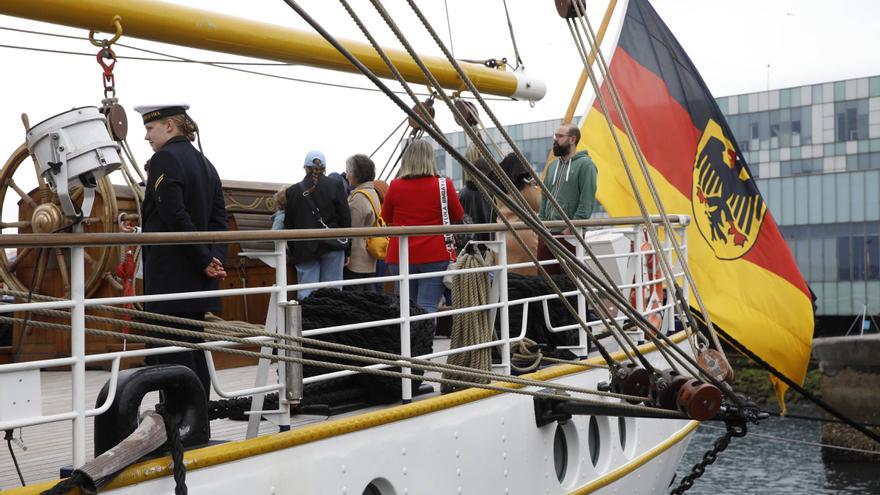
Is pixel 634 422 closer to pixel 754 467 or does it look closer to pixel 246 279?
pixel 246 279

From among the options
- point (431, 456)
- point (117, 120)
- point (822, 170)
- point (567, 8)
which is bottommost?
point (431, 456)

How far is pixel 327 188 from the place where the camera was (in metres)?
7.36

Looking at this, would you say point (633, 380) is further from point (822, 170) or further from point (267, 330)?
point (822, 170)

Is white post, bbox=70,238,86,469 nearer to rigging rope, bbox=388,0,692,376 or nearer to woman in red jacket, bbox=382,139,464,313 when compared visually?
rigging rope, bbox=388,0,692,376

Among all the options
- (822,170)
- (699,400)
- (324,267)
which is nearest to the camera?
(699,400)

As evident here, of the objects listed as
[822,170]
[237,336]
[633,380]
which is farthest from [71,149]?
[822,170]

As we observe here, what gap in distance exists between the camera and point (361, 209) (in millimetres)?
7902

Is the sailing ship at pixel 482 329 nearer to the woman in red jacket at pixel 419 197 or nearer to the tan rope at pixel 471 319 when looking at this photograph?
the tan rope at pixel 471 319

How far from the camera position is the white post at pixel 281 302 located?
416cm

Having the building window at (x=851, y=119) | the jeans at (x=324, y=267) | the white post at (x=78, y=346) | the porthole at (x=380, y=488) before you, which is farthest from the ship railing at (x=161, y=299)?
the building window at (x=851, y=119)

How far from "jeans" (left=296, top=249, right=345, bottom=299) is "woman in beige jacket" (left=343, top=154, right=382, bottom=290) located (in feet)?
1.36

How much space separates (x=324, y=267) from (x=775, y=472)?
65.4ft

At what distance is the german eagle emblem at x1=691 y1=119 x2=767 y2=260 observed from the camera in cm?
955

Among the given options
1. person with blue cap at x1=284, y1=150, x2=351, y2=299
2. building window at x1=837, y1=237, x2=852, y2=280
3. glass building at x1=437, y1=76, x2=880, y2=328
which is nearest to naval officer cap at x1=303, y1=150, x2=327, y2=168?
person with blue cap at x1=284, y1=150, x2=351, y2=299
